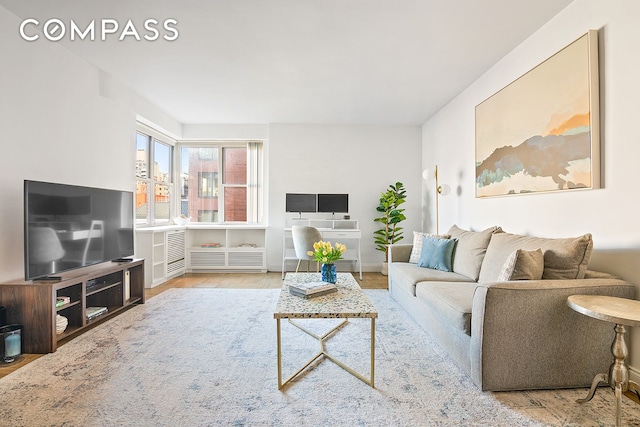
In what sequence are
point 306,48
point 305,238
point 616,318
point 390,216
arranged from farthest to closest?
1. point 390,216
2. point 305,238
3. point 306,48
4. point 616,318

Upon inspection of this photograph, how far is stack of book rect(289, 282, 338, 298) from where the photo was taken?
2316 millimetres

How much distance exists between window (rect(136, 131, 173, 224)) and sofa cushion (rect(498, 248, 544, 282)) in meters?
4.81

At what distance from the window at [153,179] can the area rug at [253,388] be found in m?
2.59

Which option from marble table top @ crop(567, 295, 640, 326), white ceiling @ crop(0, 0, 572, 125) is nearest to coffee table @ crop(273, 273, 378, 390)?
marble table top @ crop(567, 295, 640, 326)

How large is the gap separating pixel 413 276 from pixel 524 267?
118cm

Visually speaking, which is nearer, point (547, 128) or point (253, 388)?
point (253, 388)

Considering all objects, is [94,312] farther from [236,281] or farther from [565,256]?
[565,256]

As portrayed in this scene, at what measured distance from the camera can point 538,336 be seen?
6.18 feet

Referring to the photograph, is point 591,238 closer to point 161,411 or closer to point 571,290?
point 571,290

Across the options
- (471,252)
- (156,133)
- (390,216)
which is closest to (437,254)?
(471,252)

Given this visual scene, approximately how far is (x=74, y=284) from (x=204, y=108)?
3062 mm

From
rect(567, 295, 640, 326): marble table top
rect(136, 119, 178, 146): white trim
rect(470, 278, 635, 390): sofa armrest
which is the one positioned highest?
rect(136, 119, 178, 146): white trim

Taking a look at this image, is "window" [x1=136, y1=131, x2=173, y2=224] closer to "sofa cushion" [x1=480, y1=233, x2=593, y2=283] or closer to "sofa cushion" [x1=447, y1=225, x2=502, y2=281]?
"sofa cushion" [x1=447, y1=225, x2=502, y2=281]

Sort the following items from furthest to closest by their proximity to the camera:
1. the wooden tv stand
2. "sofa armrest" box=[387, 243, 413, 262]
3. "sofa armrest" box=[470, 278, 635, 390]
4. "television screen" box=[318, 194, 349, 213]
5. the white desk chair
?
1. "television screen" box=[318, 194, 349, 213]
2. the white desk chair
3. "sofa armrest" box=[387, 243, 413, 262]
4. the wooden tv stand
5. "sofa armrest" box=[470, 278, 635, 390]
